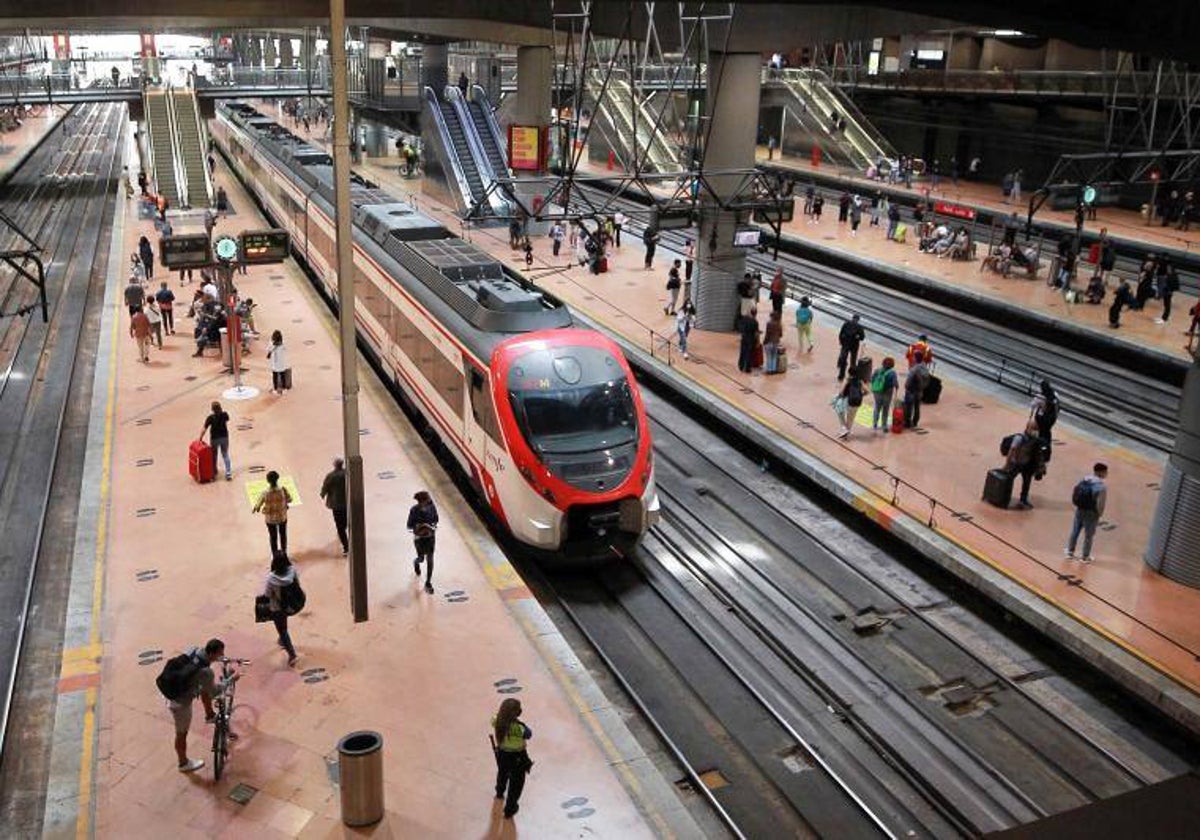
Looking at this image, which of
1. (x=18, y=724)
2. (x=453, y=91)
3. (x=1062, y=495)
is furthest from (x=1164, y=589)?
(x=453, y=91)

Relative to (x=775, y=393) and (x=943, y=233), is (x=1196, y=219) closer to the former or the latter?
(x=943, y=233)

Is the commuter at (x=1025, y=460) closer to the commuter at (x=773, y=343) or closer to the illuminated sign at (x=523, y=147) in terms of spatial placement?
the commuter at (x=773, y=343)

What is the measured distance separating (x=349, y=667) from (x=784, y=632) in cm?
551

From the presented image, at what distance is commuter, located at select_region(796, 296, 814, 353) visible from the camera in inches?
957

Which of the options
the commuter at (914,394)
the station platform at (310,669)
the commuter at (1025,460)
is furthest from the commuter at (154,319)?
the commuter at (1025,460)

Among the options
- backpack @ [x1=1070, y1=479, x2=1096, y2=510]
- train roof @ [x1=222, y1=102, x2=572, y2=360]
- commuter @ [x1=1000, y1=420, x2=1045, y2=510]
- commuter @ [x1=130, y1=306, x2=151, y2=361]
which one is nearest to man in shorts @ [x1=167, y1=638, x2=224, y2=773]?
train roof @ [x1=222, y1=102, x2=572, y2=360]

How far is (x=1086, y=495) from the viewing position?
14.4m

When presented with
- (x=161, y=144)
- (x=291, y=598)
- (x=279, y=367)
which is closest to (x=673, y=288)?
(x=279, y=367)

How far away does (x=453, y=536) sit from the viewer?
15.4 metres

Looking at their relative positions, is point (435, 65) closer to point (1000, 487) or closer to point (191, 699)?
point (1000, 487)

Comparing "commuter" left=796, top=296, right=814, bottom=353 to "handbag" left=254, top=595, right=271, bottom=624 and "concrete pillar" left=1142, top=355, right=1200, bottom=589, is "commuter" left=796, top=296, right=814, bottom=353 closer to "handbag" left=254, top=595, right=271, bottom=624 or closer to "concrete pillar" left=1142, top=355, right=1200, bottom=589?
"concrete pillar" left=1142, top=355, right=1200, bottom=589

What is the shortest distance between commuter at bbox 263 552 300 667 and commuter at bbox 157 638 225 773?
1472 mm

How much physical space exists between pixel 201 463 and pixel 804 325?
13666 mm

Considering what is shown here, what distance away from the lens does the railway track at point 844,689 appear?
10.9 metres
